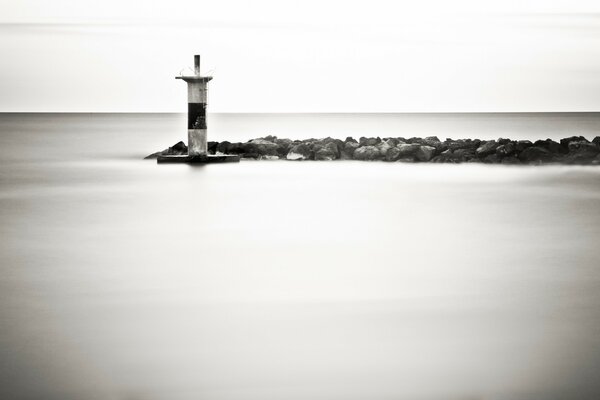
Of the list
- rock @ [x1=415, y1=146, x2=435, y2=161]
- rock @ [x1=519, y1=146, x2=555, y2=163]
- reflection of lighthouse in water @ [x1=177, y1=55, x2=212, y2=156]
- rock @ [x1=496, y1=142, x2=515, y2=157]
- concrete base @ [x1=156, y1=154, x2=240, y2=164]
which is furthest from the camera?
rock @ [x1=415, y1=146, x2=435, y2=161]

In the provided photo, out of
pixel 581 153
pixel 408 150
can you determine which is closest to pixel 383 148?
pixel 408 150

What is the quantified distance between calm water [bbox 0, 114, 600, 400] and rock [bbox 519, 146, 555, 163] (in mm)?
5366

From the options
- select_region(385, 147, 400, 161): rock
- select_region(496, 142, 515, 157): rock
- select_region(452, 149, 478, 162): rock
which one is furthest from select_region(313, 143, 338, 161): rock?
select_region(496, 142, 515, 157): rock

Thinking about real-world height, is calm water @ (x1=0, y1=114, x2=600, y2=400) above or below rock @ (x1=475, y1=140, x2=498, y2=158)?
below

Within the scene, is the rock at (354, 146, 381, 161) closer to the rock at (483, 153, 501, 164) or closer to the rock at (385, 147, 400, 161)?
the rock at (385, 147, 400, 161)

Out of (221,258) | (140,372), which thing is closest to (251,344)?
(140,372)

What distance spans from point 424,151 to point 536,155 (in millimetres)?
1928

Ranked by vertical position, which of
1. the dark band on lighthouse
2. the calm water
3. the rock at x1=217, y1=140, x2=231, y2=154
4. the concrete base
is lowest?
the calm water

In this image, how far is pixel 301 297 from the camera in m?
4.45

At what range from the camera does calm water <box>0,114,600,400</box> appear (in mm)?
3008

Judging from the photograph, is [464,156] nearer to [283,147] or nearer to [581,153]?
[581,153]

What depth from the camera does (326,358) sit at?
3.23 meters

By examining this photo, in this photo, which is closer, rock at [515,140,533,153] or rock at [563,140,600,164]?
rock at [563,140,600,164]

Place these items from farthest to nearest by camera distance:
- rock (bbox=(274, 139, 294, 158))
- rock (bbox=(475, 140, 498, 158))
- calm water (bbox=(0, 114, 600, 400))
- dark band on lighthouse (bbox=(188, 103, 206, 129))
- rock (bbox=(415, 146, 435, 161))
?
rock (bbox=(274, 139, 294, 158)) → rock (bbox=(415, 146, 435, 161)) → rock (bbox=(475, 140, 498, 158)) → dark band on lighthouse (bbox=(188, 103, 206, 129)) → calm water (bbox=(0, 114, 600, 400))
